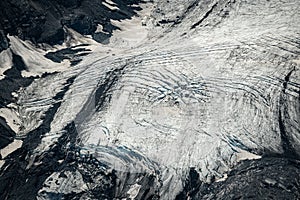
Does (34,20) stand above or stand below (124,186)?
above

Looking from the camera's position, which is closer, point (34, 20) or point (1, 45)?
point (1, 45)

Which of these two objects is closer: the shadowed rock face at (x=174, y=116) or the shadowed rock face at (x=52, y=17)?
the shadowed rock face at (x=174, y=116)

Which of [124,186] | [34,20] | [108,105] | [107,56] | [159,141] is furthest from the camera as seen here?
[34,20]

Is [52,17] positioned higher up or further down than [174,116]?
higher up

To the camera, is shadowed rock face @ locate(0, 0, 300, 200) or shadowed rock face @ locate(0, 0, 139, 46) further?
shadowed rock face @ locate(0, 0, 139, 46)

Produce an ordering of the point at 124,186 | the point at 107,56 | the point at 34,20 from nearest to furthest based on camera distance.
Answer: the point at 124,186 < the point at 107,56 < the point at 34,20

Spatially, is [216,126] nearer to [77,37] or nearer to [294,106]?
[294,106]

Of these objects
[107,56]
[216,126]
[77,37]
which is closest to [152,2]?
[77,37]

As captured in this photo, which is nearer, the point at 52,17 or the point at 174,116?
the point at 174,116
